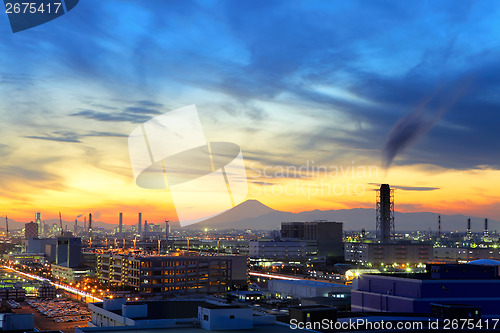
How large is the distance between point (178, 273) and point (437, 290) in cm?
4471

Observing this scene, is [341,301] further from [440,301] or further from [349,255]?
[349,255]

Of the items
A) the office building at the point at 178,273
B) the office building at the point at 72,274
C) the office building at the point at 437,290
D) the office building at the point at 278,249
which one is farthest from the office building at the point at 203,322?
the office building at the point at 278,249

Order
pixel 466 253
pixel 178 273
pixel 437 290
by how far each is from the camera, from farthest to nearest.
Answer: pixel 466 253
pixel 178 273
pixel 437 290

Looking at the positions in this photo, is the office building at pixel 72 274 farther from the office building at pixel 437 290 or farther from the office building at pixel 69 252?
the office building at pixel 437 290

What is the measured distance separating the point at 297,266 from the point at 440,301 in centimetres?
9297

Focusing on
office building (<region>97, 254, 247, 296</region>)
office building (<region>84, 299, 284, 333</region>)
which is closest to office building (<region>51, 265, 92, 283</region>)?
office building (<region>97, 254, 247, 296</region>)

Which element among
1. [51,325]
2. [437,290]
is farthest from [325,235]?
[437,290]

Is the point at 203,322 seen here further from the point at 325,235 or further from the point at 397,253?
the point at 325,235

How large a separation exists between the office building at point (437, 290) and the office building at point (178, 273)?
37.8 metres

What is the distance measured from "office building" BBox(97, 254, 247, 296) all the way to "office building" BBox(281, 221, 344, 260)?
9104cm

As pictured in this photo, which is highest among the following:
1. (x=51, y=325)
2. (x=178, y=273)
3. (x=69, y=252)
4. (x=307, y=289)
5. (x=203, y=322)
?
(x=203, y=322)

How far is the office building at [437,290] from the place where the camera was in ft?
155

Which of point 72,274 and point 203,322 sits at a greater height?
point 203,322

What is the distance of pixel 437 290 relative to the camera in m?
47.5
